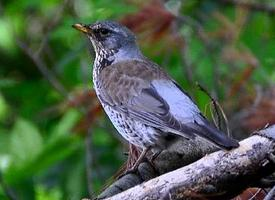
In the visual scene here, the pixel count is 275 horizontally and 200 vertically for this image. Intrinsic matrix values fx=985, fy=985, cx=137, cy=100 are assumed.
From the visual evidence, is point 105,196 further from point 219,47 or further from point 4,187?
point 219,47

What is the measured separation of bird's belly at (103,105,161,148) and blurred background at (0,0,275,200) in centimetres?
65

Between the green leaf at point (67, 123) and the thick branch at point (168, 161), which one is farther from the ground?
the thick branch at point (168, 161)

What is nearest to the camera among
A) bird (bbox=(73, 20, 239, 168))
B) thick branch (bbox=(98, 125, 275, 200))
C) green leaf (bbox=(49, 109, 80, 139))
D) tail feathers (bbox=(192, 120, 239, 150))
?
thick branch (bbox=(98, 125, 275, 200))

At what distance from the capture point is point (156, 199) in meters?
4.24

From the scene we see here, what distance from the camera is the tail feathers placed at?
429cm

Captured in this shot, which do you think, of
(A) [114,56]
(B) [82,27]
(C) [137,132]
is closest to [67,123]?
(A) [114,56]

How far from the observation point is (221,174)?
4.18 meters

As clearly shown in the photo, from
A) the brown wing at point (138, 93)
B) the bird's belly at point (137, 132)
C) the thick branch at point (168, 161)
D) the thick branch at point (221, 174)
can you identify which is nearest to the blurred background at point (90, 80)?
the brown wing at point (138, 93)

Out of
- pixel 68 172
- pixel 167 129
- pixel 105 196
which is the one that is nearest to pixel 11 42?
pixel 68 172

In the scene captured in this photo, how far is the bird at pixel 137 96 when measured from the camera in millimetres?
5312

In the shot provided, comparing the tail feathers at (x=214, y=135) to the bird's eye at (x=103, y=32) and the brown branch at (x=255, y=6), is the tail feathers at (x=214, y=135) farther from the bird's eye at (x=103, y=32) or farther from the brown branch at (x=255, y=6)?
the brown branch at (x=255, y=6)

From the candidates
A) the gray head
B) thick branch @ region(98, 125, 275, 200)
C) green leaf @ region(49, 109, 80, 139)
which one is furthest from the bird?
green leaf @ region(49, 109, 80, 139)

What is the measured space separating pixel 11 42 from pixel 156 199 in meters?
6.12

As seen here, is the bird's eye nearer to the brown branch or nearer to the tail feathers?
the tail feathers
